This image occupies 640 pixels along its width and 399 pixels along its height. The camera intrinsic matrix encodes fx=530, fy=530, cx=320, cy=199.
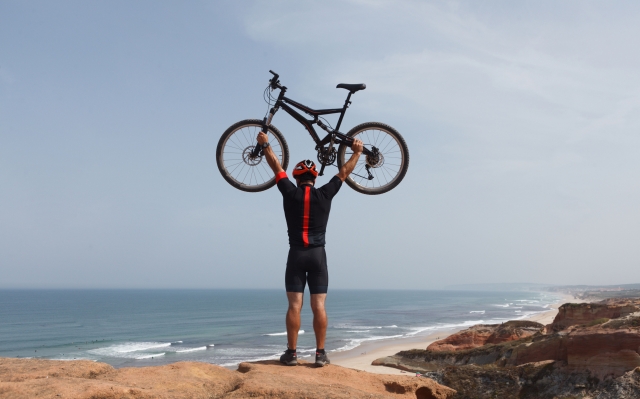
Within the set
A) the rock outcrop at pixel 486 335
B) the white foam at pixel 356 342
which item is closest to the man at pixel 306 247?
the rock outcrop at pixel 486 335

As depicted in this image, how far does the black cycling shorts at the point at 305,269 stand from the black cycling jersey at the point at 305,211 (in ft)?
0.30

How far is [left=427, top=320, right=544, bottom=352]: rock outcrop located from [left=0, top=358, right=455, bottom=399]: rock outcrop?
25.6 metres

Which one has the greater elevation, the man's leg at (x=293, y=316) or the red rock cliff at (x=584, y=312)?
the man's leg at (x=293, y=316)

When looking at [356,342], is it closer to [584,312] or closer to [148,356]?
[148,356]

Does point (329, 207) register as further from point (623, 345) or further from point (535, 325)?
point (535, 325)

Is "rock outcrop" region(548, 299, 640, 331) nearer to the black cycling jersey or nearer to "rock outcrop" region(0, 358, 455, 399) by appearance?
"rock outcrop" region(0, 358, 455, 399)

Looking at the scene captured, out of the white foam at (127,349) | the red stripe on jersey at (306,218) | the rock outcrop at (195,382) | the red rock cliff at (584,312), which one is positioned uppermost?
the red stripe on jersey at (306,218)

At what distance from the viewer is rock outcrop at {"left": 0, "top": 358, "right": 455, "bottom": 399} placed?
4.48 metres

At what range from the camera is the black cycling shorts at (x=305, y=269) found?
675cm

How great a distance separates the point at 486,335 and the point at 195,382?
29168 mm

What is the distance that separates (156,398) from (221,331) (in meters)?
60.7

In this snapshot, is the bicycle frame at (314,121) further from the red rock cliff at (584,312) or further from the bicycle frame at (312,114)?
the red rock cliff at (584,312)

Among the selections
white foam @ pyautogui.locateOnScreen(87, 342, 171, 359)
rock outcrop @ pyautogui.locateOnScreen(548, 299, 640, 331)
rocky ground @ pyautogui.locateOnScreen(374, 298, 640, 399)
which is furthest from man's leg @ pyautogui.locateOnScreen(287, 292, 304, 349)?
white foam @ pyautogui.locateOnScreen(87, 342, 171, 359)

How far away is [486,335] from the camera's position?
103 ft
